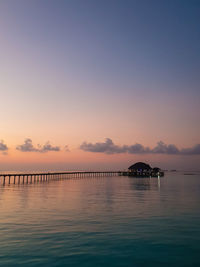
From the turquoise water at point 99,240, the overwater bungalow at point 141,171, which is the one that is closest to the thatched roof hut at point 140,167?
the overwater bungalow at point 141,171

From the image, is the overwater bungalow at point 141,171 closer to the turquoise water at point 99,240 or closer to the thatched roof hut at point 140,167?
the thatched roof hut at point 140,167

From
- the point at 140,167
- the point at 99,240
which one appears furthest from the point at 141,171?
the point at 99,240

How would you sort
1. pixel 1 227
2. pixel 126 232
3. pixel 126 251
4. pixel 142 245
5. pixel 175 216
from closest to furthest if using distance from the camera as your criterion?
pixel 126 251, pixel 142 245, pixel 126 232, pixel 1 227, pixel 175 216

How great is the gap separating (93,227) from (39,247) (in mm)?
6255

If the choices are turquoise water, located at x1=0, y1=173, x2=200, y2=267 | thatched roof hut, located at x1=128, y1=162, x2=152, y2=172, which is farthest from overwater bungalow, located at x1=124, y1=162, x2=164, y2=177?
turquoise water, located at x1=0, y1=173, x2=200, y2=267

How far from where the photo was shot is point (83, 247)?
14.7 meters

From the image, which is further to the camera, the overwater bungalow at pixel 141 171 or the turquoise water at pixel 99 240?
the overwater bungalow at pixel 141 171

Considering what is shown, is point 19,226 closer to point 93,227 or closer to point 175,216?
point 93,227

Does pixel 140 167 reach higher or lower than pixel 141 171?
higher

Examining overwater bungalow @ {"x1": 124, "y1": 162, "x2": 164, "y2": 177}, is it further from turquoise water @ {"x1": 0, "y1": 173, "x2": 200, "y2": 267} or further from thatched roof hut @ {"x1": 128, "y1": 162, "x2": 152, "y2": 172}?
turquoise water @ {"x1": 0, "y1": 173, "x2": 200, "y2": 267}

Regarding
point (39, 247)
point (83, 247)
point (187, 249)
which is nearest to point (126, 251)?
point (83, 247)

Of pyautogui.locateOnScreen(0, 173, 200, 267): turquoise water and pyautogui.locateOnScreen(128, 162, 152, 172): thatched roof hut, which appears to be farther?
pyautogui.locateOnScreen(128, 162, 152, 172): thatched roof hut

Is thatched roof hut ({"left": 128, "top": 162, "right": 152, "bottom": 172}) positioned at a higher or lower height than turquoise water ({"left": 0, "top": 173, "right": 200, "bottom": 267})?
higher

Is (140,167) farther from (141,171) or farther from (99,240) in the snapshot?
(99,240)
